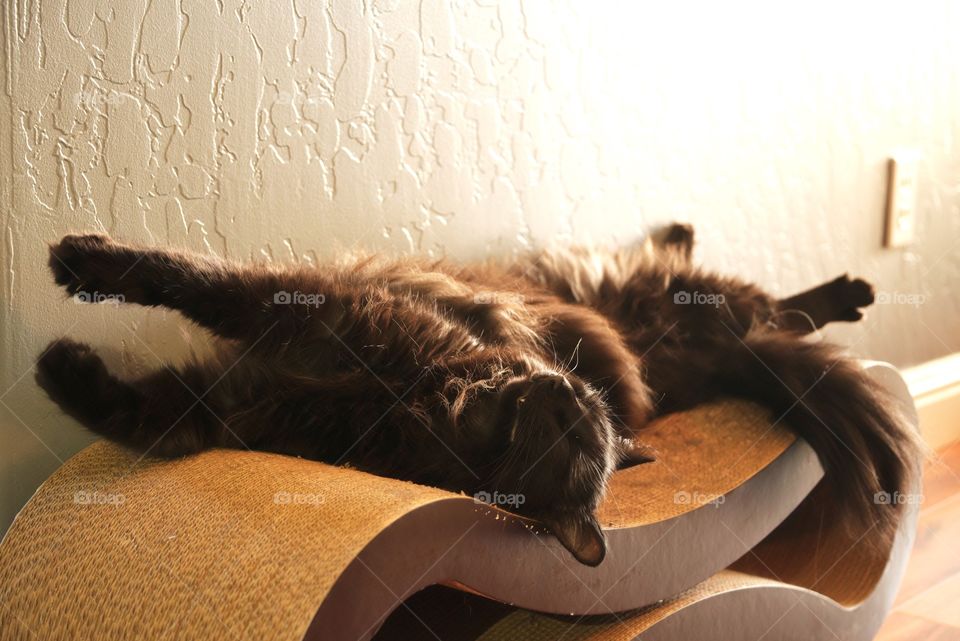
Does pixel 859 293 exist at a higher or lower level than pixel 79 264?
lower

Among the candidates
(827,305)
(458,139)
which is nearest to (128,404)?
(458,139)

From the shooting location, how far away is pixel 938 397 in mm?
2418

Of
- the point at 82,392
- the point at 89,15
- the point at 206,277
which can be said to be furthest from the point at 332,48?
the point at 82,392

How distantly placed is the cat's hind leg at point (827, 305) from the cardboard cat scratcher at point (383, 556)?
312 millimetres

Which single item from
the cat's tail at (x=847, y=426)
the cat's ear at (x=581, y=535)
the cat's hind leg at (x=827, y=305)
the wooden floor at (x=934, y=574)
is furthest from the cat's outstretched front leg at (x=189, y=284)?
the wooden floor at (x=934, y=574)

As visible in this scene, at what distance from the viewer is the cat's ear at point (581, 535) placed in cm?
93

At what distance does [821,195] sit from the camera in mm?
2215

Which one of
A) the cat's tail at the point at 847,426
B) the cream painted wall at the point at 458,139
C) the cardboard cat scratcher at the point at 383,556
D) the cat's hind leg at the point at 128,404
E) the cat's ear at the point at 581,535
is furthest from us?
the cat's tail at the point at 847,426

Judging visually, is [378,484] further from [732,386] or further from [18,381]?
[732,386]

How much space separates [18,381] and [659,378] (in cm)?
90

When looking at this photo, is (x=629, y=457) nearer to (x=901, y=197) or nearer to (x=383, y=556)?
(x=383, y=556)

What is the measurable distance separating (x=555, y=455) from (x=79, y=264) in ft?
1.82

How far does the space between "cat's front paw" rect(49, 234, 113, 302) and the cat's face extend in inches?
18.3

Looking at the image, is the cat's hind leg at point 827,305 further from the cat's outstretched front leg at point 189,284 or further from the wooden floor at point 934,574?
the cat's outstretched front leg at point 189,284
